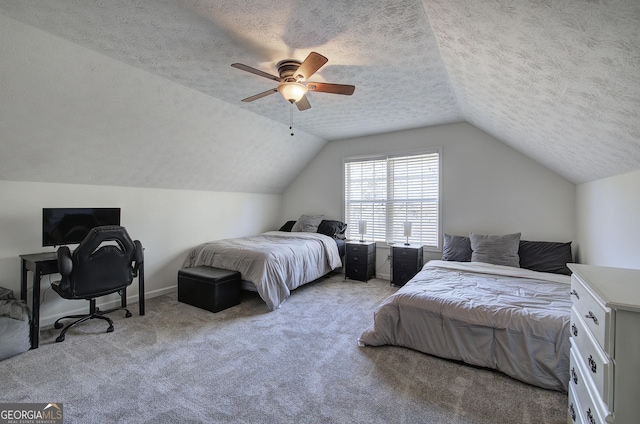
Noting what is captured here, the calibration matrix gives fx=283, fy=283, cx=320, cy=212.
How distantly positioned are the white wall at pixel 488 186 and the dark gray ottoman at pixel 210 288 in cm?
260

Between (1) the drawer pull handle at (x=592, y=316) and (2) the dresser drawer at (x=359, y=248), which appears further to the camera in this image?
(2) the dresser drawer at (x=359, y=248)

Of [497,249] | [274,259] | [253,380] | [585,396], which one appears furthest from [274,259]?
[585,396]

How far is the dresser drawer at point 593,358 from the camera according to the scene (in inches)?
42.8

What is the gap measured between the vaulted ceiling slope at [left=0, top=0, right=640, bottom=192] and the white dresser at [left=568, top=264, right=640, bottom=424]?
90 centimetres

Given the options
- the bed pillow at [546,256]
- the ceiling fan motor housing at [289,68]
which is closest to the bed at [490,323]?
the bed pillow at [546,256]

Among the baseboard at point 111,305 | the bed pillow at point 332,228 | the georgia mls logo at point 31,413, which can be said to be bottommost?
the georgia mls logo at point 31,413

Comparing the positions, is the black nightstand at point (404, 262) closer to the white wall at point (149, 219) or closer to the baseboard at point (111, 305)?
the white wall at point (149, 219)

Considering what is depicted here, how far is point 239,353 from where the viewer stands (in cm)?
251

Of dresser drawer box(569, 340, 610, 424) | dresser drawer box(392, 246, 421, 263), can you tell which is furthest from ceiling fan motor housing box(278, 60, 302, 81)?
dresser drawer box(392, 246, 421, 263)

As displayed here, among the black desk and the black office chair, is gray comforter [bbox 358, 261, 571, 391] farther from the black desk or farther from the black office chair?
the black desk

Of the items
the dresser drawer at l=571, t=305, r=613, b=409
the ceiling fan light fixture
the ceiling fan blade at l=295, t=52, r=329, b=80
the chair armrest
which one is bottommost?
the dresser drawer at l=571, t=305, r=613, b=409

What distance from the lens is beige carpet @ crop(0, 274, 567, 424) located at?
1.79m

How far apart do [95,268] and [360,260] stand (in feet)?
11.5

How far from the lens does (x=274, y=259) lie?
3.66 m
